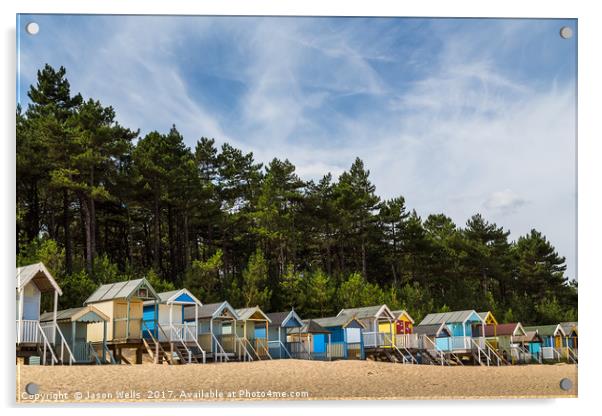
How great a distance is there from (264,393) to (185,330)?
846 centimetres

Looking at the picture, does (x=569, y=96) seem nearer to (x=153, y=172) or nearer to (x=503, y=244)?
(x=503, y=244)

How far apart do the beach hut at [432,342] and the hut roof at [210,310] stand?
21.0 ft

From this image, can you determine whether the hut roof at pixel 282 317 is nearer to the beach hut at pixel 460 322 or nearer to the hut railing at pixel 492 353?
the beach hut at pixel 460 322

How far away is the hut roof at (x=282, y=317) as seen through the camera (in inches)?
951

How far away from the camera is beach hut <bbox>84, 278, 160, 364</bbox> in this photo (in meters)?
19.6

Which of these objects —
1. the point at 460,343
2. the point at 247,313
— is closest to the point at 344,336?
the point at 247,313

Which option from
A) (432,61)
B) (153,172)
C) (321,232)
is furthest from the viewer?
(321,232)

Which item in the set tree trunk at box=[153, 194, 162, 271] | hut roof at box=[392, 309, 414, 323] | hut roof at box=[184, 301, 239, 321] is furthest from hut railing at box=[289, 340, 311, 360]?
tree trunk at box=[153, 194, 162, 271]

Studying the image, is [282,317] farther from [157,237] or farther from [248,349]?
[157,237]

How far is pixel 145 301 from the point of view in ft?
68.2

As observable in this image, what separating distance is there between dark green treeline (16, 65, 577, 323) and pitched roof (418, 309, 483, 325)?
337 millimetres

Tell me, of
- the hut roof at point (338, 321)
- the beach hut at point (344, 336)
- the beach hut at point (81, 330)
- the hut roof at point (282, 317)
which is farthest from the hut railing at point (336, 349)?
the beach hut at point (81, 330)

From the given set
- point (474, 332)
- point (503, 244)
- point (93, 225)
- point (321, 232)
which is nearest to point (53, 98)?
point (93, 225)

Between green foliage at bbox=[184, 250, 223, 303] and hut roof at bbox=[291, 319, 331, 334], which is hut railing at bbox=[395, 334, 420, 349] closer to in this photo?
hut roof at bbox=[291, 319, 331, 334]
